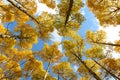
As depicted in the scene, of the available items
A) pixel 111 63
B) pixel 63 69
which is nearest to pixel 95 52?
pixel 111 63

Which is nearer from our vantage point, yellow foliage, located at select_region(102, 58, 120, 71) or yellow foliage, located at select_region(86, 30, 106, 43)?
yellow foliage, located at select_region(102, 58, 120, 71)

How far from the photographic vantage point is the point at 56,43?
18031mm

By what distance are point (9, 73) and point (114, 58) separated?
6.07 meters

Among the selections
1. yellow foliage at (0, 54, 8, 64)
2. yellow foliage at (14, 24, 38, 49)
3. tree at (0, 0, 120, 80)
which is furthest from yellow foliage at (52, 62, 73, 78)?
yellow foliage at (14, 24, 38, 49)

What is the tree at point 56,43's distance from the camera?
478 inches

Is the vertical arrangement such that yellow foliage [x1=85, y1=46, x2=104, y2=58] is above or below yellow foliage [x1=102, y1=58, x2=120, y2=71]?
above

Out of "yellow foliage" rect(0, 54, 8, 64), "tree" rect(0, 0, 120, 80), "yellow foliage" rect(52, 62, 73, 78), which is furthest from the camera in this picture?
"yellow foliage" rect(52, 62, 73, 78)

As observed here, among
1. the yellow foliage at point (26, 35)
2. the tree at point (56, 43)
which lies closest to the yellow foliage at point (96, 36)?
the tree at point (56, 43)

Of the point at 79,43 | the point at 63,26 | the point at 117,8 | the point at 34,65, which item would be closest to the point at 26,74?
the point at 34,65

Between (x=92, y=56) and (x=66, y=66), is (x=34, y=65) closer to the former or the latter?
(x=66, y=66)

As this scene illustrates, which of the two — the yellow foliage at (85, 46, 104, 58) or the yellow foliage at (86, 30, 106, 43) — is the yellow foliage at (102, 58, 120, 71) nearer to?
the yellow foliage at (85, 46, 104, 58)

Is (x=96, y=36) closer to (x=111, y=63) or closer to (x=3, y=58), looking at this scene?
(x=111, y=63)

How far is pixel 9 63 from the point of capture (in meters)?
16.0

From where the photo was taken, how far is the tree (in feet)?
39.9
